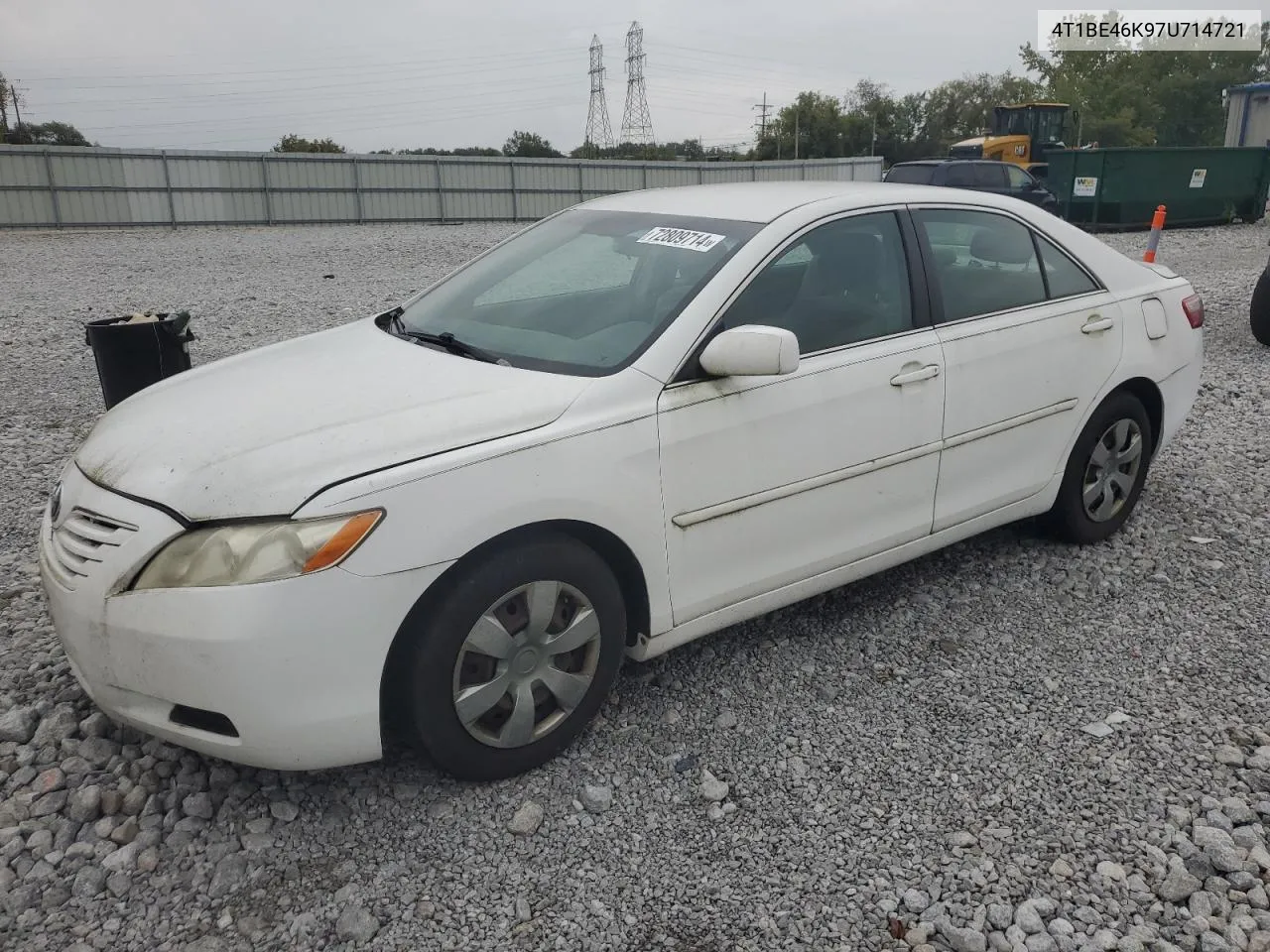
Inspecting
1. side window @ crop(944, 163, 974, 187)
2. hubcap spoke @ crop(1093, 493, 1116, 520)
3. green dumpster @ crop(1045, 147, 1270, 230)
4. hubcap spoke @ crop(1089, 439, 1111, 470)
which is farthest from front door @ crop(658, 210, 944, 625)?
green dumpster @ crop(1045, 147, 1270, 230)

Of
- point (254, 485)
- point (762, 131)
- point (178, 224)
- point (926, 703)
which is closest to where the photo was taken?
point (254, 485)

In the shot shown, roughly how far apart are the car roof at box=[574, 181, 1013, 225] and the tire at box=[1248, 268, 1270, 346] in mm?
6037

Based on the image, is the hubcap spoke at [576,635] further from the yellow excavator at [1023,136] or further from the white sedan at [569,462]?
the yellow excavator at [1023,136]

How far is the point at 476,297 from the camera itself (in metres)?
3.79

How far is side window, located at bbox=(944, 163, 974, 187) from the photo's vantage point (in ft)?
60.9

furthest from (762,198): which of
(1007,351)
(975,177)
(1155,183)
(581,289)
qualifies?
(1155,183)

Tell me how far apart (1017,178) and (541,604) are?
19.7 meters

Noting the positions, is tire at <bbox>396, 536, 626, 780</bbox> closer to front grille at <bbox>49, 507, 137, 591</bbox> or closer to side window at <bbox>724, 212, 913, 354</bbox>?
front grille at <bbox>49, 507, 137, 591</bbox>

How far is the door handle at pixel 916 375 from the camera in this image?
11.6 ft

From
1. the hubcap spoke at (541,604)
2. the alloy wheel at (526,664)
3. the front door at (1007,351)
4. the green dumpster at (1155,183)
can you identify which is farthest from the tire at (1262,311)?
the green dumpster at (1155,183)

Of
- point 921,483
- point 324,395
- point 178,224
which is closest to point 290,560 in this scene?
point 324,395

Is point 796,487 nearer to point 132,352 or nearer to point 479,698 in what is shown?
point 479,698

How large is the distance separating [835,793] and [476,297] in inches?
85.1

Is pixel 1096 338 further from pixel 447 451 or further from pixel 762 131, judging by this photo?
pixel 762 131
